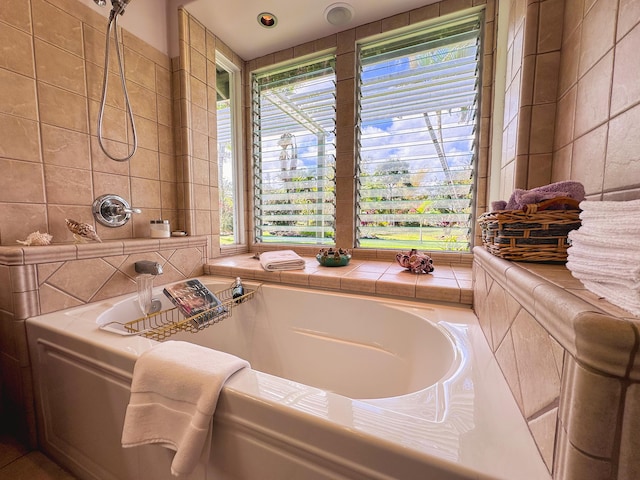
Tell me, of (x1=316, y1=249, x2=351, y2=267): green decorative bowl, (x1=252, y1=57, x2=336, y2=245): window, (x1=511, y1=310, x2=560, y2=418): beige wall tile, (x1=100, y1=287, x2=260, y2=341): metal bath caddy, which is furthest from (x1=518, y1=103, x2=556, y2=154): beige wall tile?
(x1=100, y1=287, x2=260, y2=341): metal bath caddy

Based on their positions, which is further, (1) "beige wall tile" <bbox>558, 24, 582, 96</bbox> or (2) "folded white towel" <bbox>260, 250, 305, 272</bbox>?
(2) "folded white towel" <bbox>260, 250, 305, 272</bbox>

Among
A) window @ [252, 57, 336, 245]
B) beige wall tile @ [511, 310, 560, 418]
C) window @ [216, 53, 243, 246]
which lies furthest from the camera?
window @ [216, 53, 243, 246]

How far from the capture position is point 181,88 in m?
1.64

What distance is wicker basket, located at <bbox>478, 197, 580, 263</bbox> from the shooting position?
0.63 meters

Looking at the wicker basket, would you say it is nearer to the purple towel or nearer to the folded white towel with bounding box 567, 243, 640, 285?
the purple towel

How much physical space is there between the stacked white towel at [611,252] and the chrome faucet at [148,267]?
1.46 m

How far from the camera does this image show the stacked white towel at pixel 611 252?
346 mm

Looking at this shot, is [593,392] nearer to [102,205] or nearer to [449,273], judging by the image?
[449,273]

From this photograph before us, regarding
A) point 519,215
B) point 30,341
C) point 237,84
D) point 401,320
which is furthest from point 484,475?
point 237,84

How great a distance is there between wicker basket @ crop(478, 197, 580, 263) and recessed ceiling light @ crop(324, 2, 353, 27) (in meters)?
1.58

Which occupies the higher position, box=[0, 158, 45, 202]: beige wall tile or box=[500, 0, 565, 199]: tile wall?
box=[500, 0, 565, 199]: tile wall

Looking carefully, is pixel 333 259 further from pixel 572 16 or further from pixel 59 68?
pixel 59 68

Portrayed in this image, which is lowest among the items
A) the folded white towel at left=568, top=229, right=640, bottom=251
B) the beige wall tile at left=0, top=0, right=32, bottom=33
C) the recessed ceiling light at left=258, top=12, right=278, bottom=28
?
the folded white towel at left=568, top=229, right=640, bottom=251

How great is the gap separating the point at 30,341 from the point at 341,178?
66.3 inches
